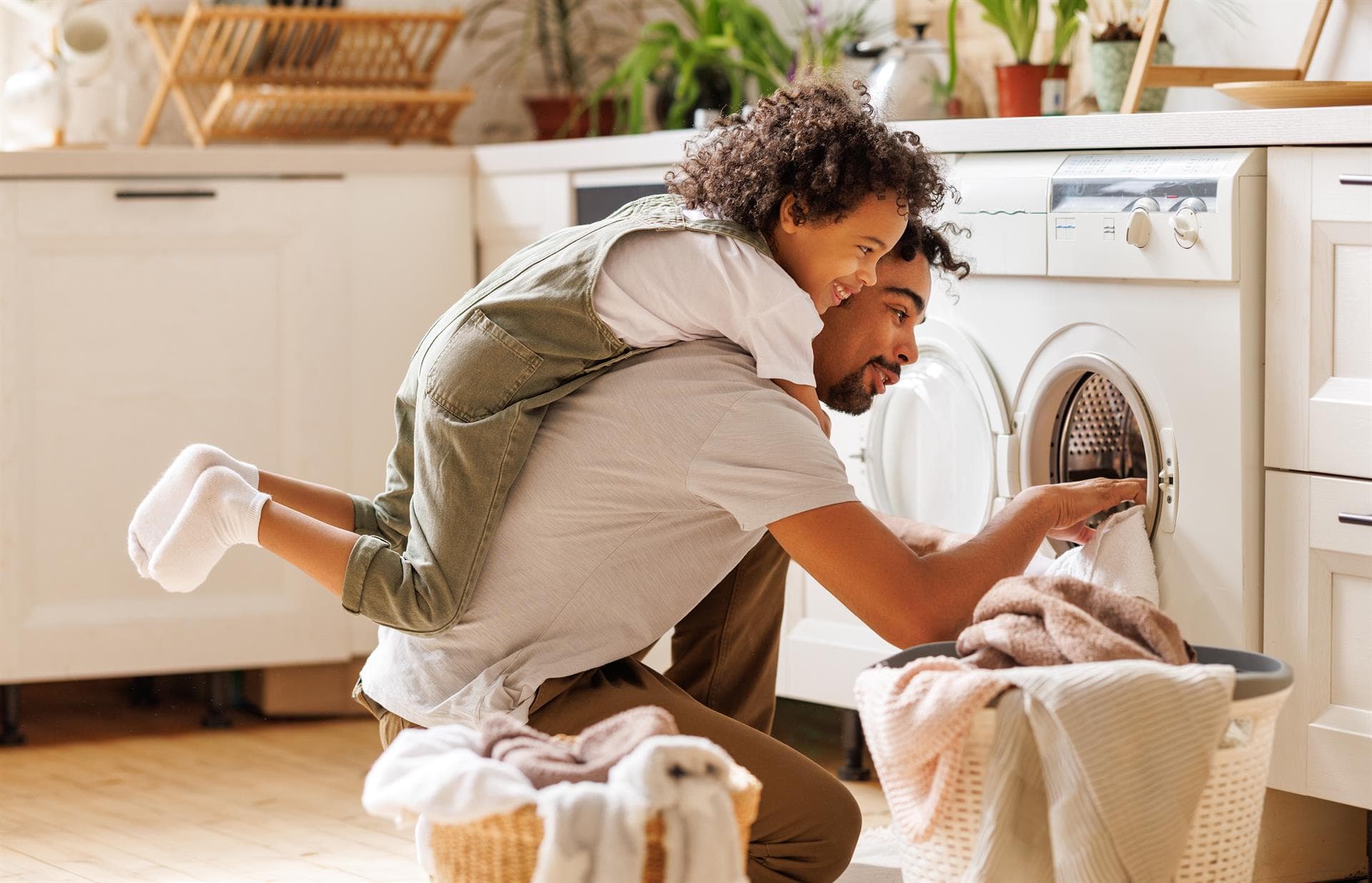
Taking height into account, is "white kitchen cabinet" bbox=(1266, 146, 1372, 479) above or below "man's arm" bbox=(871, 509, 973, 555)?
above

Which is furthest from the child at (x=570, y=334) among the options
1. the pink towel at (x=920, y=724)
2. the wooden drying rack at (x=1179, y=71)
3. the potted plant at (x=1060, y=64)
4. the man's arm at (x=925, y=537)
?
the potted plant at (x=1060, y=64)

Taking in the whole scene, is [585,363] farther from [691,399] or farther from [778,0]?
[778,0]

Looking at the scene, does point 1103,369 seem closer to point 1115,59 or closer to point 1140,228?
point 1140,228

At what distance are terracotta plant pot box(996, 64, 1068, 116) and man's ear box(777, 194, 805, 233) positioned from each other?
3.19 ft

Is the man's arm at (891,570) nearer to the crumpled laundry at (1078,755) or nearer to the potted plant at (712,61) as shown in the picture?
the crumpled laundry at (1078,755)

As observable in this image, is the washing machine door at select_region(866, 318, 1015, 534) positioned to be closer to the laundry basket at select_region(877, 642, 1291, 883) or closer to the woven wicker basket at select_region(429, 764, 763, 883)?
the laundry basket at select_region(877, 642, 1291, 883)

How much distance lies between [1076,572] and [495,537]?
71cm

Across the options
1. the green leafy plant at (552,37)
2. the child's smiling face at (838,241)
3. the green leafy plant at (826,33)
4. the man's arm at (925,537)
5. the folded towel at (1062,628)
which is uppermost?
the green leafy plant at (552,37)

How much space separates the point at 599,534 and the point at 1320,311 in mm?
817

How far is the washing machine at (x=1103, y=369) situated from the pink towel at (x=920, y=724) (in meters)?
0.62

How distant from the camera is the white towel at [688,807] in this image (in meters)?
1.24

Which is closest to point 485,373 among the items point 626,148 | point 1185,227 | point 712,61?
point 1185,227

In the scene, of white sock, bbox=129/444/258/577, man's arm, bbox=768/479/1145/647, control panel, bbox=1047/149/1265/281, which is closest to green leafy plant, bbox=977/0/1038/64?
control panel, bbox=1047/149/1265/281

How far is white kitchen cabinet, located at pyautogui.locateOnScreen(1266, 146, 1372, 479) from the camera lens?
1.79 m
